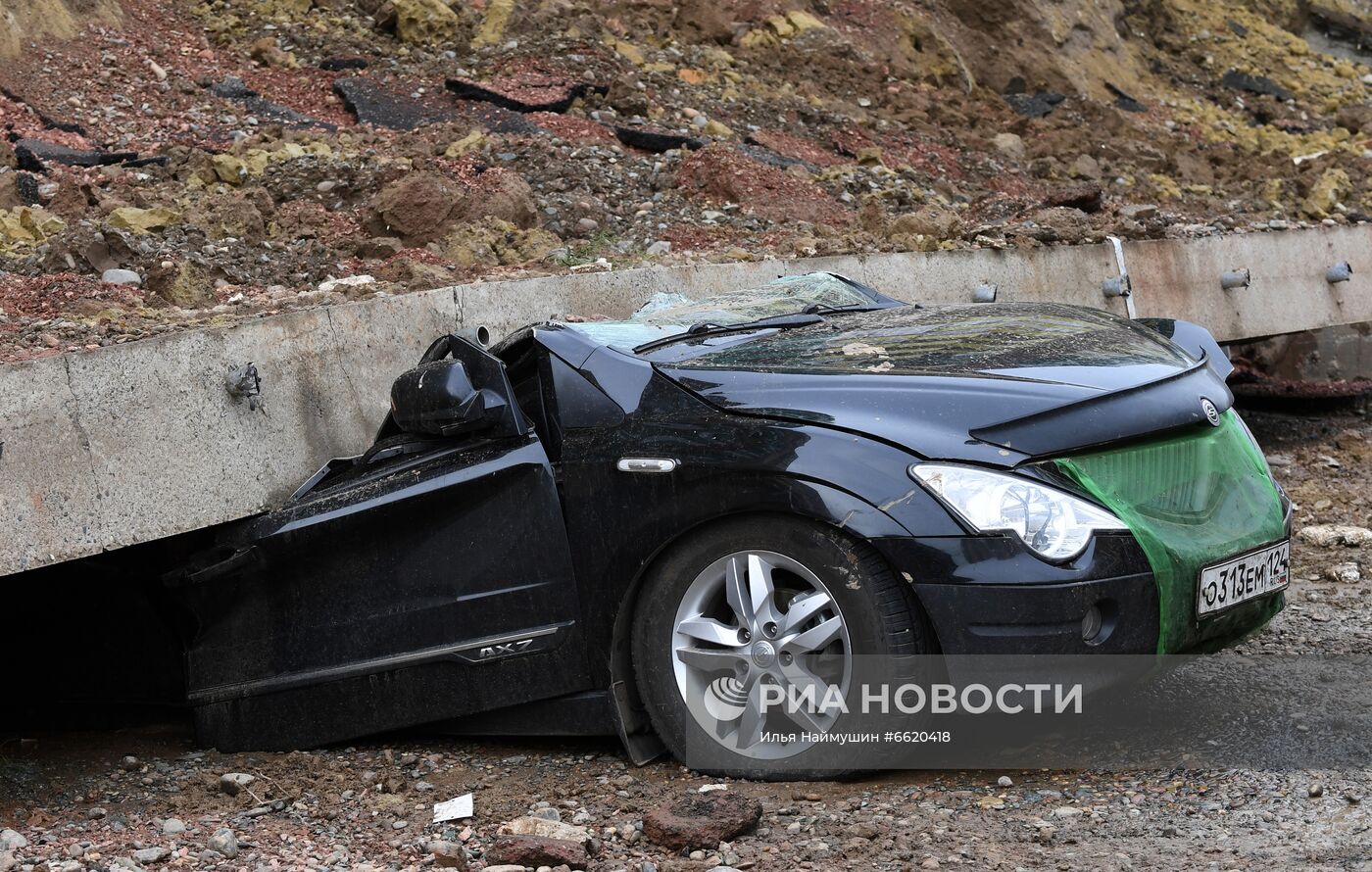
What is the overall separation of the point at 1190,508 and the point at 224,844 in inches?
110

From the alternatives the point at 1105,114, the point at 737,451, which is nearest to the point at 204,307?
the point at 737,451

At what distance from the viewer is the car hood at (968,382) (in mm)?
4035

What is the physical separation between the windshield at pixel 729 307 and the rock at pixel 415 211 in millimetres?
4159

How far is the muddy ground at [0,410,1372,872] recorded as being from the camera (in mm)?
3611

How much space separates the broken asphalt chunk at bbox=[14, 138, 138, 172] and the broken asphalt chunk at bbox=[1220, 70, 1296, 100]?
17.3 m

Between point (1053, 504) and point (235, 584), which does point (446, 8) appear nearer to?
point (235, 584)

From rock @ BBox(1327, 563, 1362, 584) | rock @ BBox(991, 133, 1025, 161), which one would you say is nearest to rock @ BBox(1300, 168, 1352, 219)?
rock @ BBox(991, 133, 1025, 161)

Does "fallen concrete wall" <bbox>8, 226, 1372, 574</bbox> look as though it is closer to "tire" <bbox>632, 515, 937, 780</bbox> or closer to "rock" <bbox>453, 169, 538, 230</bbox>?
"tire" <bbox>632, 515, 937, 780</bbox>

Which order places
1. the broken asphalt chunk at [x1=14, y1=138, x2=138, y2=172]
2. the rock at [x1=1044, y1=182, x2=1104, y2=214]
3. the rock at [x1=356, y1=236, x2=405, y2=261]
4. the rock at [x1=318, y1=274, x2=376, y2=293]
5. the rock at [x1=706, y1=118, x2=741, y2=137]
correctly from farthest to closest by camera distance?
1. the rock at [x1=706, y1=118, x2=741, y2=137]
2. the rock at [x1=1044, y1=182, x2=1104, y2=214]
3. the broken asphalt chunk at [x1=14, y1=138, x2=138, y2=172]
4. the rock at [x1=356, y1=236, x2=405, y2=261]
5. the rock at [x1=318, y1=274, x2=376, y2=293]

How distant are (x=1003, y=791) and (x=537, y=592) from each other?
1.47 metres

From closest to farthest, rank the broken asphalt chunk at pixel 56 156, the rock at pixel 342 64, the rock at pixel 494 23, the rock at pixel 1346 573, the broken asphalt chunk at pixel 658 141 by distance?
the rock at pixel 1346 573
the broken asphalt chunk at pixel 56 156
the broken asphalt chunk at pixel 658 141
the rock at pixel 342 64
the rock at pixel 494 23

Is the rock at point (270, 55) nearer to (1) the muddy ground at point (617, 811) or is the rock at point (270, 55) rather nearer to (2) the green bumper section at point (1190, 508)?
(1) the muddy ground at point (617, 811)

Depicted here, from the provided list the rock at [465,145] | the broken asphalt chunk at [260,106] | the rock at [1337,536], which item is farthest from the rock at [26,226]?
the rock at [1337,536]

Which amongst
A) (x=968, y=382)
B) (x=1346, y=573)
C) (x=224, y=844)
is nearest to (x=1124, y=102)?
(x=1346, y=573)
